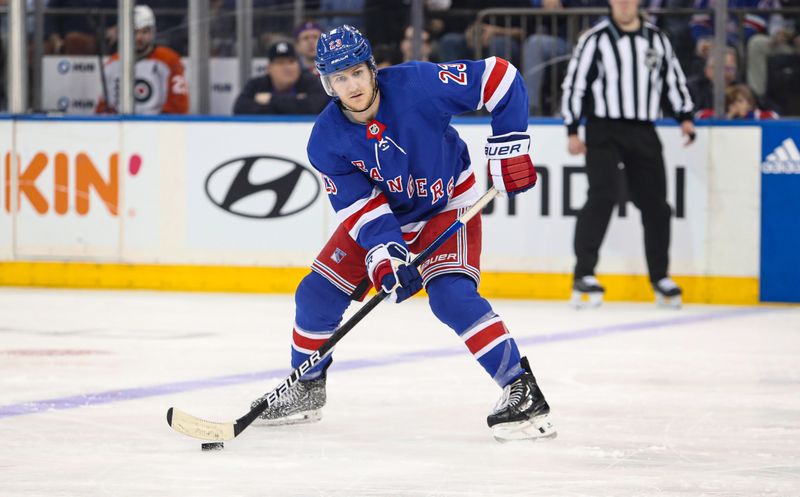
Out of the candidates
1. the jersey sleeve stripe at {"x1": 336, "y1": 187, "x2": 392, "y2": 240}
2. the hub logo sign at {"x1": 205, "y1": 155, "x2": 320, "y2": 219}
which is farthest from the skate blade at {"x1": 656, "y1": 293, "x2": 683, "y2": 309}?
the jersey sleeve stripe at {"x1": 336, "y1": 187, "x2": 392, "y2": 240}

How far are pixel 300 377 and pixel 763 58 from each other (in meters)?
3.84

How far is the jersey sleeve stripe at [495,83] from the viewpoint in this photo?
352 centimetres

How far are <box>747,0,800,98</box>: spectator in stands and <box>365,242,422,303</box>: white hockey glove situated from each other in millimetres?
3693

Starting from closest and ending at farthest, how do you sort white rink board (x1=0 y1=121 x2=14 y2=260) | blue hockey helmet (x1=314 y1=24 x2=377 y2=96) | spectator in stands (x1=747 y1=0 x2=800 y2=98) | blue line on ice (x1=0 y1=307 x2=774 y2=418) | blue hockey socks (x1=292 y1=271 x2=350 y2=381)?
blue hockey helmet (x1=314 y1=24 x2=377 y2=96)
blue hockey socks (x1=292 y1=271 x2=350 y2=381)
blue line on ice (x1=0 y1=307 x2=774 y2=418)
spectator in stands (x1=747 y1=0 x2=800 y2=98)
white rink board (x1=0 y1=121 x2=14 y2=260)

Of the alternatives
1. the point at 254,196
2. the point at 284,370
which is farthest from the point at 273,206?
the point at 284,370

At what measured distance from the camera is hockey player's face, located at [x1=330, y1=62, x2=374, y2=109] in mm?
3373

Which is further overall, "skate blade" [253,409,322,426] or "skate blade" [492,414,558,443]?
"skate blade" [253,409,322,426]

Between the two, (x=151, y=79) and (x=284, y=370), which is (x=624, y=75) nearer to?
(x=151, y=79)

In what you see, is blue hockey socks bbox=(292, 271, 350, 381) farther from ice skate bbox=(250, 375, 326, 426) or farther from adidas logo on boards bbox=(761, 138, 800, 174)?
adidas logo on boards bbox=(761, 138, 800, 174)

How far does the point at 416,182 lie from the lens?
3.52 metres

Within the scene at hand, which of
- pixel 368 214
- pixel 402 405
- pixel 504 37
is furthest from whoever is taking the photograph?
pixel 504 37

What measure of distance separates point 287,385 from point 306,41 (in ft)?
12.1

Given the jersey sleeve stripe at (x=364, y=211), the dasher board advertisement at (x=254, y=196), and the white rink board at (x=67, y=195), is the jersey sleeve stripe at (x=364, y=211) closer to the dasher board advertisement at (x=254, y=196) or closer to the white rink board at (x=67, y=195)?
the dasher board advertisement at (x=254, y=196)

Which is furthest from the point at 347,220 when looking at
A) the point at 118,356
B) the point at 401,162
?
the point at 118,356
